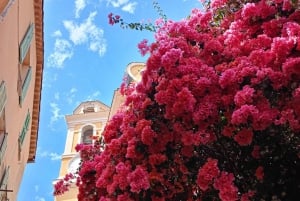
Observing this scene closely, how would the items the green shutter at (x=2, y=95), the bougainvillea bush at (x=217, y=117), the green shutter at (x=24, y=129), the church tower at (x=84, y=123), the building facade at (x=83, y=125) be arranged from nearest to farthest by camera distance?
the bougainvillea bush at (x=217, y=117)
the green shutter at (x=2, y=95)
the green shutter at (x=24, y=129)
the building facade at (x=83, y=125)
the church tower at (x=84, y=123)

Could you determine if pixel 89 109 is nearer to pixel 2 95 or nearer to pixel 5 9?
pixel 2 95

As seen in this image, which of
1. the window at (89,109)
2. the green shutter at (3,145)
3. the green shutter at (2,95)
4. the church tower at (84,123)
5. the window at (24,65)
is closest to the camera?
the green shutter at (2,95)

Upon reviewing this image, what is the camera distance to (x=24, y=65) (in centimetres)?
1264

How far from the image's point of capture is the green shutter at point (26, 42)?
37.4ft

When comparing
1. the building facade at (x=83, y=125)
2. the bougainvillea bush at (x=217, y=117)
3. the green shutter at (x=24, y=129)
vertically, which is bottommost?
the bougainvillea bush at (x=217, y=117)

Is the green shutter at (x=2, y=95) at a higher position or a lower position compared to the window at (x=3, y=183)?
higher

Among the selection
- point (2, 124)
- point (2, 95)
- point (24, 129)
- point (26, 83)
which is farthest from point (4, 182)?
point (2, 95)

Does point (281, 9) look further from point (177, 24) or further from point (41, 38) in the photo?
point (41, 38)

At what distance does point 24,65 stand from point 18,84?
1059 millimetres

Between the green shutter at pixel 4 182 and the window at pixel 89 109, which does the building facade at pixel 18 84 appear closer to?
the green shutter at pixel 4 182

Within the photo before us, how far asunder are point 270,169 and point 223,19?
2655mm

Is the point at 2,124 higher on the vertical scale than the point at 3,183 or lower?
higher

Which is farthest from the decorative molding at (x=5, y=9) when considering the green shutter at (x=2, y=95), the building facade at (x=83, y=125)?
the building facade at (x=83, y=125)

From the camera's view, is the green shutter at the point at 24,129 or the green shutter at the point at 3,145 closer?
the green shutter at the point at 3,145
